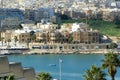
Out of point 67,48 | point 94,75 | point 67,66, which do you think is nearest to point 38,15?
point 67,48

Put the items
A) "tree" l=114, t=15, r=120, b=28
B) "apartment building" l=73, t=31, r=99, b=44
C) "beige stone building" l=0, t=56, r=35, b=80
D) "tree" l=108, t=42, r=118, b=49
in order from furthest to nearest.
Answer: "tree" l=114, t=15, r=120, b=28, "apartment building" l=73, t=31, r=99, b=44, "tree" l=108, t=42, r=118, b=49, "beige stone building" l=0, t=56, r=35, b=80

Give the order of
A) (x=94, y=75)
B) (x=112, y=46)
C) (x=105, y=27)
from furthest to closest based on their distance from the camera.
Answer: (x=105, y=27), (x=112, y=46), (x=94, y=75)

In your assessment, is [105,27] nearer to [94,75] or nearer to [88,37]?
[88,37]

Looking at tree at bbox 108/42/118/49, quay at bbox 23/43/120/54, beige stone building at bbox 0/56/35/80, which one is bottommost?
quay at bbox 23/43/120/54

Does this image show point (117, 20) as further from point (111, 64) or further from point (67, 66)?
point (111, 64)

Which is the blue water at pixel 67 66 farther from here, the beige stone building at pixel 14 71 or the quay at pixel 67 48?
the beige stone building at pixel 14 71

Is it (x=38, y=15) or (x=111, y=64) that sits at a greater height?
(x=111, y=64)

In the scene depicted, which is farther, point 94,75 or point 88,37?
point 88,37

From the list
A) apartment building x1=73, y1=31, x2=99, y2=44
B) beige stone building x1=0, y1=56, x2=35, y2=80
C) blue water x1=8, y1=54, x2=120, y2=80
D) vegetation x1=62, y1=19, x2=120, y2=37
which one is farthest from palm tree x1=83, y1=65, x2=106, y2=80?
vegetation x1=62, y1=19, x2=120, y2=37

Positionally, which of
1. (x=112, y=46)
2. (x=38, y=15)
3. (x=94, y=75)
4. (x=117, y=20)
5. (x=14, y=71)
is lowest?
(x=112, y=46)

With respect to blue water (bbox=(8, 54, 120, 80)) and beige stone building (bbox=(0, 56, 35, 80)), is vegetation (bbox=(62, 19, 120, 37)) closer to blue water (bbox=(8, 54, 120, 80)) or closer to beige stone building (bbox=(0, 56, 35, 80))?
blue water (bbox=(8, 54, 120, 80))

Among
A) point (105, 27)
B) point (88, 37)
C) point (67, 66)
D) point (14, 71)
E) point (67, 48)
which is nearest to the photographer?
point (14, 71)

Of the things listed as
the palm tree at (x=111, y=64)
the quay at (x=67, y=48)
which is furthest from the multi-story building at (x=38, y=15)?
the palm tree at (x=111, y=64)

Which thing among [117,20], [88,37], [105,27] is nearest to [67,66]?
[88,37]
